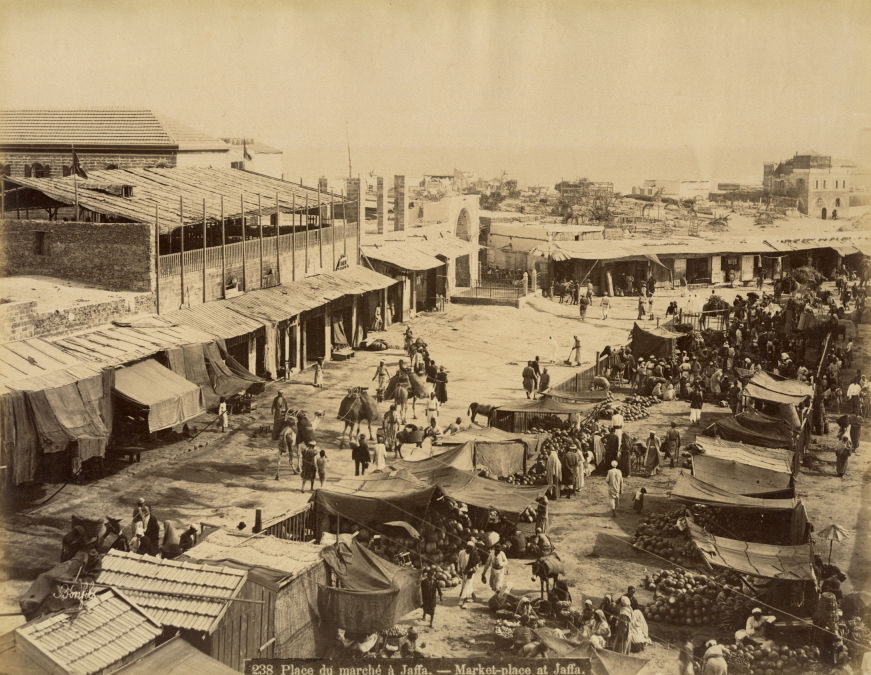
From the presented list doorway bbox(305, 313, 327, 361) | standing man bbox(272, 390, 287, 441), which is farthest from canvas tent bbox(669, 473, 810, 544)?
doorway bbox(305, 313, 327, 361)

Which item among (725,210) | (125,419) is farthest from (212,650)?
(725,210)

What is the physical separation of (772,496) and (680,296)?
1173 inches

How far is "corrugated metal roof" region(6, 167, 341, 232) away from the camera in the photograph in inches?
922

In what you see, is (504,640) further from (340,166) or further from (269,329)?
(340,166)

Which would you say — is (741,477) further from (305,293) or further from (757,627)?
(305,293)

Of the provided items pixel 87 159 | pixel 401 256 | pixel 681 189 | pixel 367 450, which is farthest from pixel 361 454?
pixel 681 189

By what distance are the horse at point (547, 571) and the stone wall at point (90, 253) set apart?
12.6m

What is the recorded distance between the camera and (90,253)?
23016 mm

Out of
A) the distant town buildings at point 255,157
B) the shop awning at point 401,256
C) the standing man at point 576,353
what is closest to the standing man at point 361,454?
the standing man at point 576,353

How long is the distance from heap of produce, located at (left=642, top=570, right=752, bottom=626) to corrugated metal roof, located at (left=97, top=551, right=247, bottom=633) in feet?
24.2

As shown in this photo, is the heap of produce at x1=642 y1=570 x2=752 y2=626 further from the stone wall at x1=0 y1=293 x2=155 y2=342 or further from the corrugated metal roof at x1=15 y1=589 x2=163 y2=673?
the stone wall at x1=0 y1=293 x2=155 y2=342

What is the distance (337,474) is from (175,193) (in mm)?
10838

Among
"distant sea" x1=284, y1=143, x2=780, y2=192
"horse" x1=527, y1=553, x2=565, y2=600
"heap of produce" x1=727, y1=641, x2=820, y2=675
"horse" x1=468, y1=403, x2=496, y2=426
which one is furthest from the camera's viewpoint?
"distant sea" x1=284, y1=143, x2=780, y2=192

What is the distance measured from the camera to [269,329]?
27.9 meters
